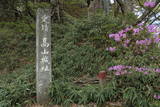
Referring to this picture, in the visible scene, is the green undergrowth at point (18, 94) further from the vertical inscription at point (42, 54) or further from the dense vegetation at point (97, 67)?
the vertical inscription at point (42, 54)

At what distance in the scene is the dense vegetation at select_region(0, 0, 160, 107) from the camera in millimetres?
2826

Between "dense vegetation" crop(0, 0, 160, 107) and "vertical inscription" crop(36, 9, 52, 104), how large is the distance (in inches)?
6.9

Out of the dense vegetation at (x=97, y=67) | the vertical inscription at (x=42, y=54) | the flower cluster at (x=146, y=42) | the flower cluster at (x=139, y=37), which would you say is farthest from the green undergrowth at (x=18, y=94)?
the flower cluster at (x=146, y=42)

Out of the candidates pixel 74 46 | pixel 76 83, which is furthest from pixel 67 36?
pixel 76 83

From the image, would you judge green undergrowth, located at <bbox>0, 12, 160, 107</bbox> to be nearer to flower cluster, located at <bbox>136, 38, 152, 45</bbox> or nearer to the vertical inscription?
the vertical inscription

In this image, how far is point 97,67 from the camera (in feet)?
13.6

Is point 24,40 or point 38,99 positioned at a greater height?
point 24,40

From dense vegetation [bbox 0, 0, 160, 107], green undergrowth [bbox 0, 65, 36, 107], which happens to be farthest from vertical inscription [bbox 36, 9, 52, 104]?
green undergrowth [bbox 0, 65, 36, 107]

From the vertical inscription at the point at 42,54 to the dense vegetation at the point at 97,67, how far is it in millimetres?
175

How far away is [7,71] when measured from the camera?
5.27 meters

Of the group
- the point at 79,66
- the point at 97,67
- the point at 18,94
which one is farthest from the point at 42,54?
the point at 97,67

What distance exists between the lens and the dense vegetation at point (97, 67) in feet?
9.27

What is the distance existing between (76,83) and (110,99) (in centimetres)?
104

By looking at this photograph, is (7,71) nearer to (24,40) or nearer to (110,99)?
(24,40)
